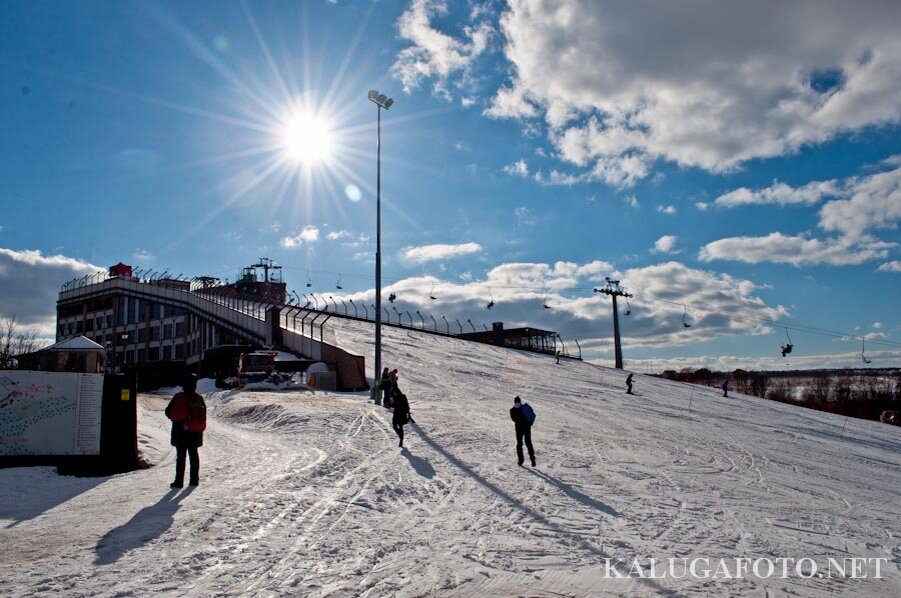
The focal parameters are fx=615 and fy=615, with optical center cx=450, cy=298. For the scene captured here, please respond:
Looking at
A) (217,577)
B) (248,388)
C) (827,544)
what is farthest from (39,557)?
(248,388)

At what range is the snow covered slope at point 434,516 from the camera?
5.69m

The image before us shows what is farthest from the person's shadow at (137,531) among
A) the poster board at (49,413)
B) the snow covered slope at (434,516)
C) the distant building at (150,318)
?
the distant building at (150,318)

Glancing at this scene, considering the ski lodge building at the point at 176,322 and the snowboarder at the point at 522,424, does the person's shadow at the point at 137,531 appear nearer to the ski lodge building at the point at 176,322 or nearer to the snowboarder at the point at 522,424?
the snowboarder at the point at 522,424

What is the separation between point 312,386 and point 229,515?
21.5 metres

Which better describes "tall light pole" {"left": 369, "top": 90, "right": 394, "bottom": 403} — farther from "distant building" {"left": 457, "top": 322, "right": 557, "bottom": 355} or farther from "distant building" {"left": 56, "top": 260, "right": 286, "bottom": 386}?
"distant building" {"left": 457, "top": 322, "right": 557, "bottom": 355}

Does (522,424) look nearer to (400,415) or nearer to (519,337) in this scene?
(400,415)

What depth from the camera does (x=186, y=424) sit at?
8.89 meters

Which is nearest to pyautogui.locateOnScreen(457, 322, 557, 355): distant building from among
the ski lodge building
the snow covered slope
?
the ski lodge building

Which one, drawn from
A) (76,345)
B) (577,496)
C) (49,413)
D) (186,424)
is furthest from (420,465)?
(76,345)

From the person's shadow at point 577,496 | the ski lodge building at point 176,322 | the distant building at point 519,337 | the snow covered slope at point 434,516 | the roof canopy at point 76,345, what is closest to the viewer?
the snow covered slope at point 434,516

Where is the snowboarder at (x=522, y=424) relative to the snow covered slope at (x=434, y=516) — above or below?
above

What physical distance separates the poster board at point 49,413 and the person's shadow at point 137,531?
3059mm

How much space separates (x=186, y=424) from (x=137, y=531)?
96.2 inches

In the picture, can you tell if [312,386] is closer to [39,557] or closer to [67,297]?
[39,557]
